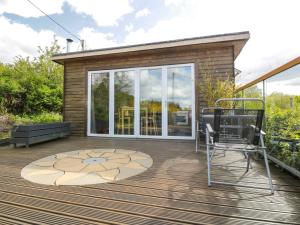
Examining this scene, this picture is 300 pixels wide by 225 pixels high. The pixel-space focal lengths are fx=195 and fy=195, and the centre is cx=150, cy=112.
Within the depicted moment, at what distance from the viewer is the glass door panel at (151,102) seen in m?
5.24

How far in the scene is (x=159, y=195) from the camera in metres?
1.87

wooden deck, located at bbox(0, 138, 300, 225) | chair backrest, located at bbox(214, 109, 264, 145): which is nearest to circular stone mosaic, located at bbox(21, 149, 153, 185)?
wooden deck, located at bbox(0, 138, 300, 225)

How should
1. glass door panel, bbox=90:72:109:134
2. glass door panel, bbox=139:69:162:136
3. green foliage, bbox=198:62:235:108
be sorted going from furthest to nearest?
glass door panel, bbox=90:72:109:134 < glass door panel, bbox=139:69:162:136 < green foliage, bbox=198:62:235:108

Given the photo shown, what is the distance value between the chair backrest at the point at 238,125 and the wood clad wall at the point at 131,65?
7.56ft

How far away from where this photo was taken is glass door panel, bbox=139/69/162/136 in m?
5.24

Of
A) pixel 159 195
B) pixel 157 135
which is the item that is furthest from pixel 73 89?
pixel 159 195

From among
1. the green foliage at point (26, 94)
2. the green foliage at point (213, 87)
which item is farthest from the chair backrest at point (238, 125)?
the green foliage at point (26, 94)

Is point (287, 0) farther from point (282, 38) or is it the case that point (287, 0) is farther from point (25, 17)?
point (25, 17)

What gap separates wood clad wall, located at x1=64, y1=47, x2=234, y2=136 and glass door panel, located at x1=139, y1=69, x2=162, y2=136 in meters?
0.32

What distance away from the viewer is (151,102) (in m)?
5.31

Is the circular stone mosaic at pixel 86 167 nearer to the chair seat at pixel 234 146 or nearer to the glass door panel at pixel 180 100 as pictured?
the chair seat at pixel 234 146

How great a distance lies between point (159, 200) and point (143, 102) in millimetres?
3771

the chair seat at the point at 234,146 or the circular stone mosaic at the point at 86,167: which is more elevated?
the chair seat at the point at 234,146

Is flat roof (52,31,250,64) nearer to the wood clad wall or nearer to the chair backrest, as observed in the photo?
the wood clad wall
